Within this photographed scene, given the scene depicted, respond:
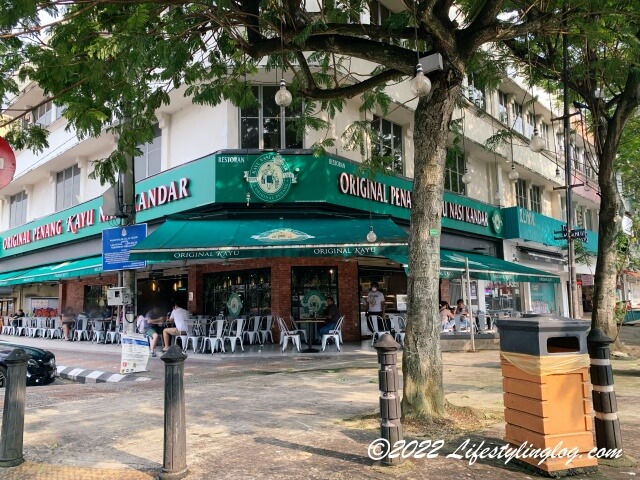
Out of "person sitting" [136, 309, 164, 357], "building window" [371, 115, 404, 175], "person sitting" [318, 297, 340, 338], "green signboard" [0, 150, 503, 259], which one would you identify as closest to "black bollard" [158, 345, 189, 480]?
"green signboard" [0, 150, 503, 259]

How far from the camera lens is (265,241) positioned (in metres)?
12.6

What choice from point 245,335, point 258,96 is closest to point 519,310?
point 245,335

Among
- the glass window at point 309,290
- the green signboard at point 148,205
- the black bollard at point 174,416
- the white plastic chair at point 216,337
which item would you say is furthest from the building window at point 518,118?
the black bollard at point 174,416

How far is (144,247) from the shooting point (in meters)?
12.3

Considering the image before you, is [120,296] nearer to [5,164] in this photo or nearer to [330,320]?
[5,164]

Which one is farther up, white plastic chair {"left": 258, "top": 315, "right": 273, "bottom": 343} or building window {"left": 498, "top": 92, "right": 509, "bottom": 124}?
building window {"left": 498, "top": 92, "right": 509, "bottom": 124}

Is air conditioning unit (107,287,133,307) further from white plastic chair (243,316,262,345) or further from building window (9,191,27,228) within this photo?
building window (9,191,27,228)

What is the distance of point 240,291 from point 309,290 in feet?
7.56

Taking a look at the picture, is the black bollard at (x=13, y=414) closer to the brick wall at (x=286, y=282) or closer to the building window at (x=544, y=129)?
the brick wall at (x=286, y=282)

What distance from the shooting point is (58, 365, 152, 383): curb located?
35.7 ft

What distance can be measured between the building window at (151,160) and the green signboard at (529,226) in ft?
48.1

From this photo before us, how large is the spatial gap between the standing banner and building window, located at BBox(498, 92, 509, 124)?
62.5ft

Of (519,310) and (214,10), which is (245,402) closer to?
(214,10)

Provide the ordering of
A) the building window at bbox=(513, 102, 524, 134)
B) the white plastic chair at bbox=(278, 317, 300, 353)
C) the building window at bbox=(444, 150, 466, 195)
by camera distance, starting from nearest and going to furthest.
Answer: the white plastic chair at bbox=(278, 317, 300, 353)
the building window at bbox=(444, 150, 466, 195)
the building window at bbox=(513, 102, 524, 134)
